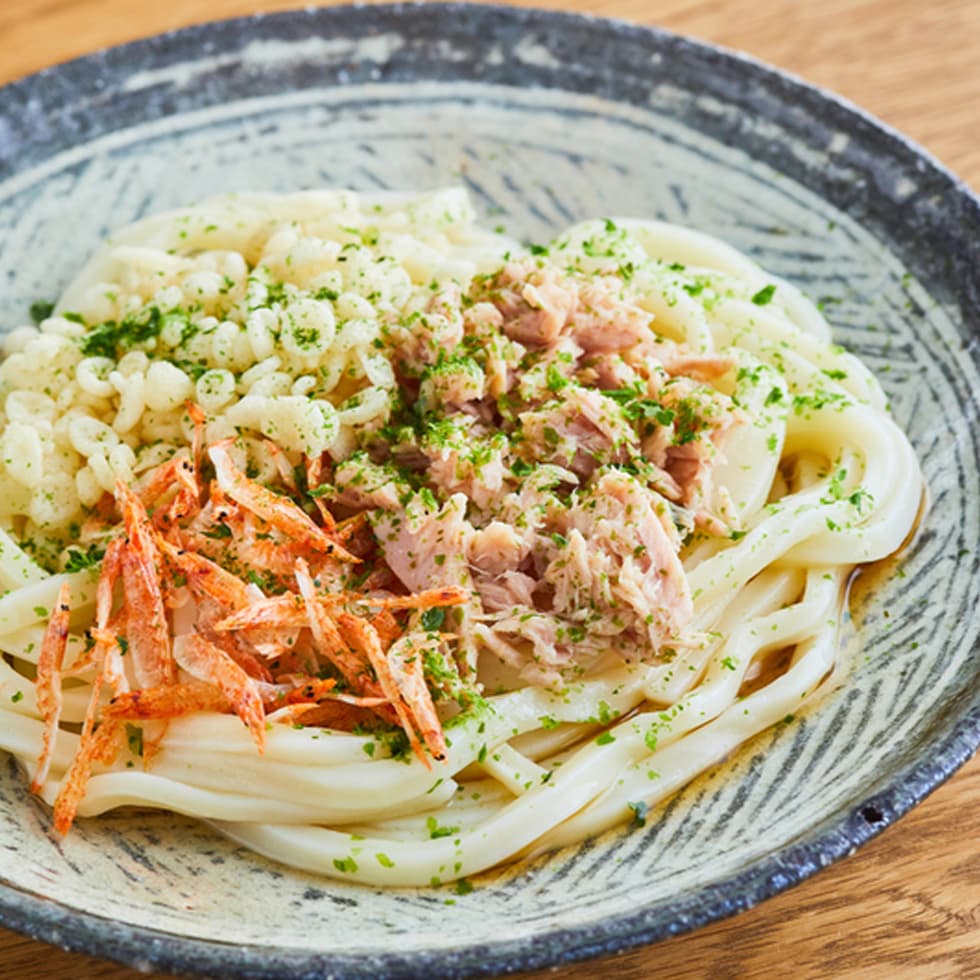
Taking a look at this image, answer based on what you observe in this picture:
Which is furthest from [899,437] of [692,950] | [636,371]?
[692,950]

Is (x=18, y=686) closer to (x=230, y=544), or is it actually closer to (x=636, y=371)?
(x=230, y=544)

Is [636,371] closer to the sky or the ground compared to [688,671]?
closer to the sky

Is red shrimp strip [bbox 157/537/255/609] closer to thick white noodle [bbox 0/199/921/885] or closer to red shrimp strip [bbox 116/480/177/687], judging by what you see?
red shrimp strip [bbox 116/480/177/687]

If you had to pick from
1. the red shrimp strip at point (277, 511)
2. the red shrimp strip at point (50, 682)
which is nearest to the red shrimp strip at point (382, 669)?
the red shrimp strip at point (277, 511)

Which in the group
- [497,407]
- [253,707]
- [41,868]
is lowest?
[41,868]

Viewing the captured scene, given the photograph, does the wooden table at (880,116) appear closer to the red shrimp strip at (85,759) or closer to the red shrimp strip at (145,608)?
the red shrimp strip at (85,759)

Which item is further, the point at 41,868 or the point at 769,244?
the point at 769,244

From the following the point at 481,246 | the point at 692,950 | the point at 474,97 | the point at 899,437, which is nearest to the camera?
the point at 692,950

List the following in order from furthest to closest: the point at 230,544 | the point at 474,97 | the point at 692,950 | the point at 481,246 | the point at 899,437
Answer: the point at 474,97 → the point at 481,246 → the point at 899,437 → the point at 230,544 → the point at 692,950
